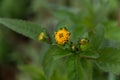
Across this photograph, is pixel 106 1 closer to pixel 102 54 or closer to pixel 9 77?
pixel 102 54

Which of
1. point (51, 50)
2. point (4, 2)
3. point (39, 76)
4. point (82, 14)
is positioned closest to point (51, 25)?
point (4, 2)

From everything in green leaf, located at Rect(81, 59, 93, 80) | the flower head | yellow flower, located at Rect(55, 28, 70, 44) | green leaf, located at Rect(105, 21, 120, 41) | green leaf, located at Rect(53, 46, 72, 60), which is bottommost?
green leaf, located at Rect(81, 59, 93, 80)

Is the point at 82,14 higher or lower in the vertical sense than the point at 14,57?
higher

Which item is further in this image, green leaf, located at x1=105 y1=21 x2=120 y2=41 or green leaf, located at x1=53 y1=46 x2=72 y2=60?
green leaf, located at x1=105 y1=21 x2=120 y2=41

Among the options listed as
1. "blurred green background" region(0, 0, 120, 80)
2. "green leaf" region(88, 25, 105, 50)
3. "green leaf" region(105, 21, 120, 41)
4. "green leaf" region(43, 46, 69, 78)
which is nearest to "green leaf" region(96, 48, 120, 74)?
"green leaf" region(88, 25, 105, 50)

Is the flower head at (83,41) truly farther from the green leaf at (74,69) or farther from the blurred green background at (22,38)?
the blurred green background at (22,38)

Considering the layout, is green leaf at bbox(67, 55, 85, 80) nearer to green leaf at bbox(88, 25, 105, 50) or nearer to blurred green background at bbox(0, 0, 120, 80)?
green leaf at bbox(88, 25, 105, 50)

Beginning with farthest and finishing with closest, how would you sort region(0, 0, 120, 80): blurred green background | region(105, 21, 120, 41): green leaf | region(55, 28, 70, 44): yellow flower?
region(0, 0, 120, 80): blurred green background < region(105, 21, 120, 41): green leaf < region(55, 28, 70, 44): yellow flower
